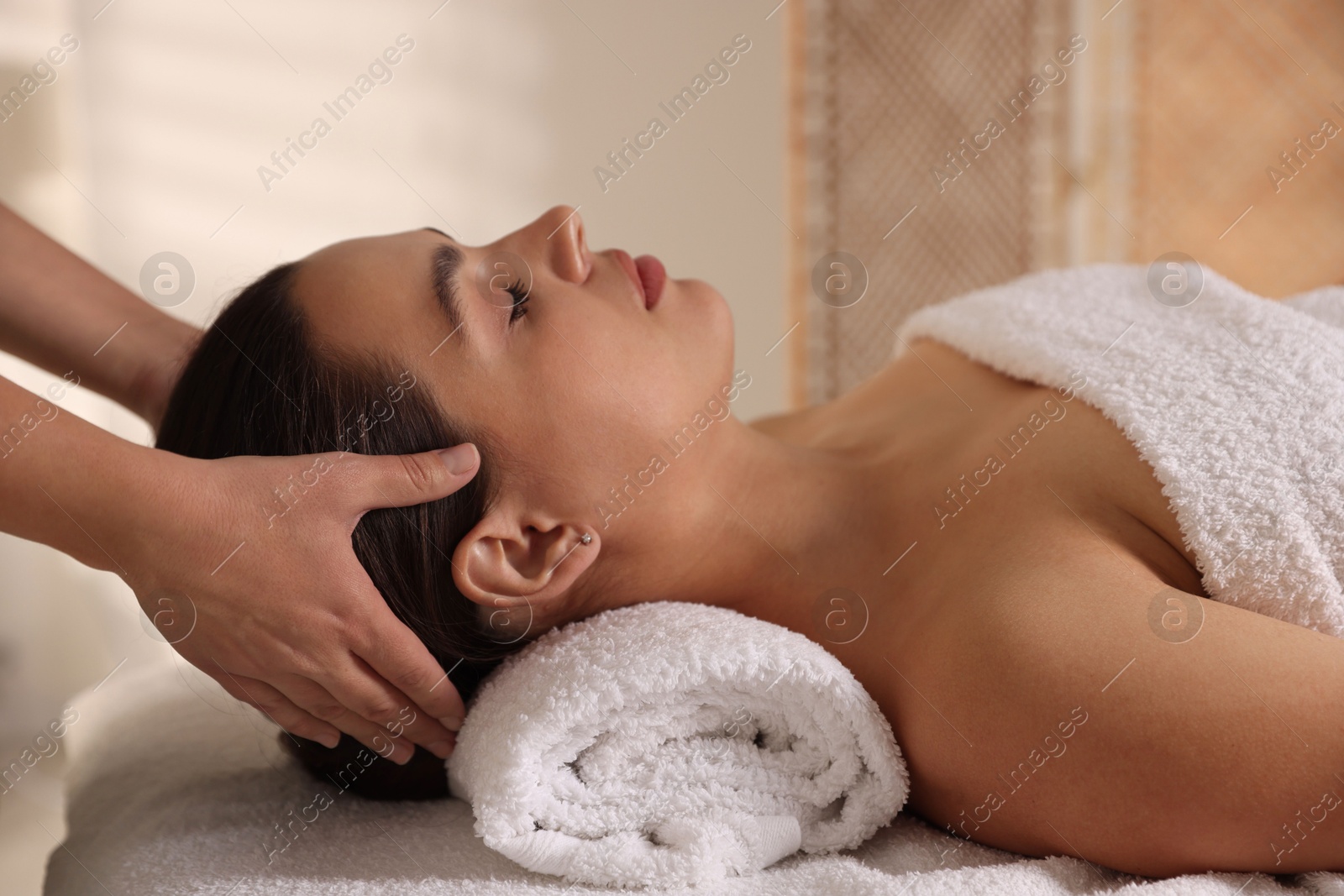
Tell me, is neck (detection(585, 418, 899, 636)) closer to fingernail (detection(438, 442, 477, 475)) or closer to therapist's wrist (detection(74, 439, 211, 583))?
fingernail (detection(438, 442, 477, 475))

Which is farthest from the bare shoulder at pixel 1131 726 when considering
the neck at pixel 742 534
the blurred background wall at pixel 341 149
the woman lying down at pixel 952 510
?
the blurred background wall at pixel 341 149

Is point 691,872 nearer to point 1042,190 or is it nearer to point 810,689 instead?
point 810,689

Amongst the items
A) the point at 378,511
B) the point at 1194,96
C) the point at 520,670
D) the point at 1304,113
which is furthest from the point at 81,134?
the point at 1304,113

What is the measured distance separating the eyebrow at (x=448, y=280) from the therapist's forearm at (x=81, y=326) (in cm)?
38

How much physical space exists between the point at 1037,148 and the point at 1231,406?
1.96m

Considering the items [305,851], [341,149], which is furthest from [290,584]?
[341,149]

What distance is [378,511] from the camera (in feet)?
2.79

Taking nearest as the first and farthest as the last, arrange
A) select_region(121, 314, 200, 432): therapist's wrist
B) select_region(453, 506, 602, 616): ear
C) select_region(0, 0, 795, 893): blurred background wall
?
select_region(453, 506, 602, 616): ear
select_region(121, 314, 200, 432): therapist's wrist
select_region(0, 0, 795, 893): blurred background wall

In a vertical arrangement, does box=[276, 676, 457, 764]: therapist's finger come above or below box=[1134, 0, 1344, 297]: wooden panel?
below

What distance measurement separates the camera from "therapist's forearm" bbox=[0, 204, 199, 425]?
1.09 m

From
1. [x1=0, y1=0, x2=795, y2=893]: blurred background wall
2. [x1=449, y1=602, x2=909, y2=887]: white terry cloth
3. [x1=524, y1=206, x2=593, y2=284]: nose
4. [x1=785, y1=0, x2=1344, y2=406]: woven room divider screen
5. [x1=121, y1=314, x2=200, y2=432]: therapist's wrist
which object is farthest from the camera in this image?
[x1=785, y1=0, x2=1344, y2=406]: woven room divider screen

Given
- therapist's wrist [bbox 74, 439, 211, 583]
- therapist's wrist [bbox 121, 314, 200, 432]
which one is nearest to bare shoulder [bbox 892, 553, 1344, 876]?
therapist's wrist [bbox 74, 439, 211, 583]

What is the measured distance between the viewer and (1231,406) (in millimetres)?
862

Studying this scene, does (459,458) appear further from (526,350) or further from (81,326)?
(81,326)
